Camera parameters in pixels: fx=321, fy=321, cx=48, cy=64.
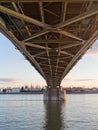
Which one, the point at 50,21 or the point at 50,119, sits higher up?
the point at 50,21

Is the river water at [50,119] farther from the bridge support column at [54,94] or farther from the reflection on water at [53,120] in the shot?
the bridge support column at [54,94]

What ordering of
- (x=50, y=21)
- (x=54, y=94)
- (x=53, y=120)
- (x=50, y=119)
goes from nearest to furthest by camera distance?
(x=50, y=21), (x=53, y=120), (x=50, y=119), (x=54, y=94)

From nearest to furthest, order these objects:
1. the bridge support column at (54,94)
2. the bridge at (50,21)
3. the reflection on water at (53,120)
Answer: the bridge at (50,21)
the reflection on water at (53,120)
the bridge support column at (54,94)

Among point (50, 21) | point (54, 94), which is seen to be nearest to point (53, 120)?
point (50, 21)

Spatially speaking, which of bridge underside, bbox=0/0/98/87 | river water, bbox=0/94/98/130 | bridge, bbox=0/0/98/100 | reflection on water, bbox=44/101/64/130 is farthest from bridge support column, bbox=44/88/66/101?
bridge underside, bbox=0/0/98/87

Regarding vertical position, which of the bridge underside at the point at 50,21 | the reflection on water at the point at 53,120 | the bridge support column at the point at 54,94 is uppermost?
the bridge support column at the point at 54,94

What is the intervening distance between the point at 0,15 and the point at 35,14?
7.93 ft

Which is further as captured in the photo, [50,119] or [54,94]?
[54,94]

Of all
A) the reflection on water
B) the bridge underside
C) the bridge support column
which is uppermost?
the bridge support column

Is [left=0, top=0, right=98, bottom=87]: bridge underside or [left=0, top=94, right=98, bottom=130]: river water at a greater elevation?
[left=0, top=0, right=98, bottom=87]: bridge underside

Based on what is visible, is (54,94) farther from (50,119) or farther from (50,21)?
(50,21)

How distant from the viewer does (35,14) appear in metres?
22.2

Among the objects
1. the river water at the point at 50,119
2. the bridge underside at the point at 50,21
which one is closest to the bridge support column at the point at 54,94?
the river water at the point at 50,119

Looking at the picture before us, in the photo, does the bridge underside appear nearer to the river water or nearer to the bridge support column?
the river water
